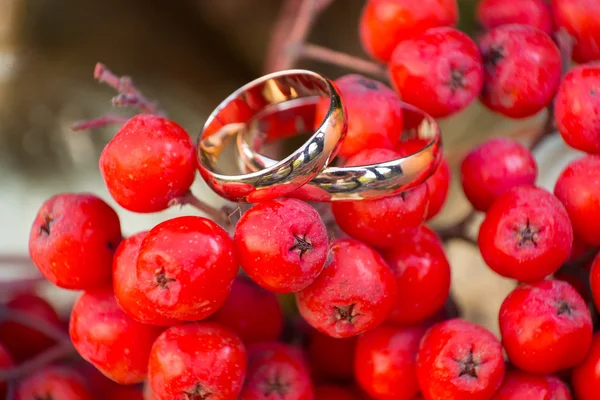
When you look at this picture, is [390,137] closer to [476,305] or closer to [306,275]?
[306,275]

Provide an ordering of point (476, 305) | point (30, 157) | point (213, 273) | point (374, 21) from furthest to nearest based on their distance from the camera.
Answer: point (30, 157), point (476, 305), point (374, 21), point (213, 273)

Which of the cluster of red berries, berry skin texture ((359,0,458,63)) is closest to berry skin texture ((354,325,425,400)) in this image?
the cluster of red berries

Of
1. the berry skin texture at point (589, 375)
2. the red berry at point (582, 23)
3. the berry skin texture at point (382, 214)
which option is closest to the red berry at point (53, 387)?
the berry skin texture at point (382, 214)

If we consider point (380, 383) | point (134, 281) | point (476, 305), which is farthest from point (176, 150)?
point (476, 305)

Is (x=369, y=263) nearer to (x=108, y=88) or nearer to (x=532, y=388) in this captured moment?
(x=532, y=388)

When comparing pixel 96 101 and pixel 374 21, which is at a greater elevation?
pixel 374 21

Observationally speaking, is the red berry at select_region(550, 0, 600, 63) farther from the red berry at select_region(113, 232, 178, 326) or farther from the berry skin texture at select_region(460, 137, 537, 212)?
the red berry at select_region(113, 232, 178, 326)

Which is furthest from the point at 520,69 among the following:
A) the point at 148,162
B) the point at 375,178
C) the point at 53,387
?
the point at 53,387
